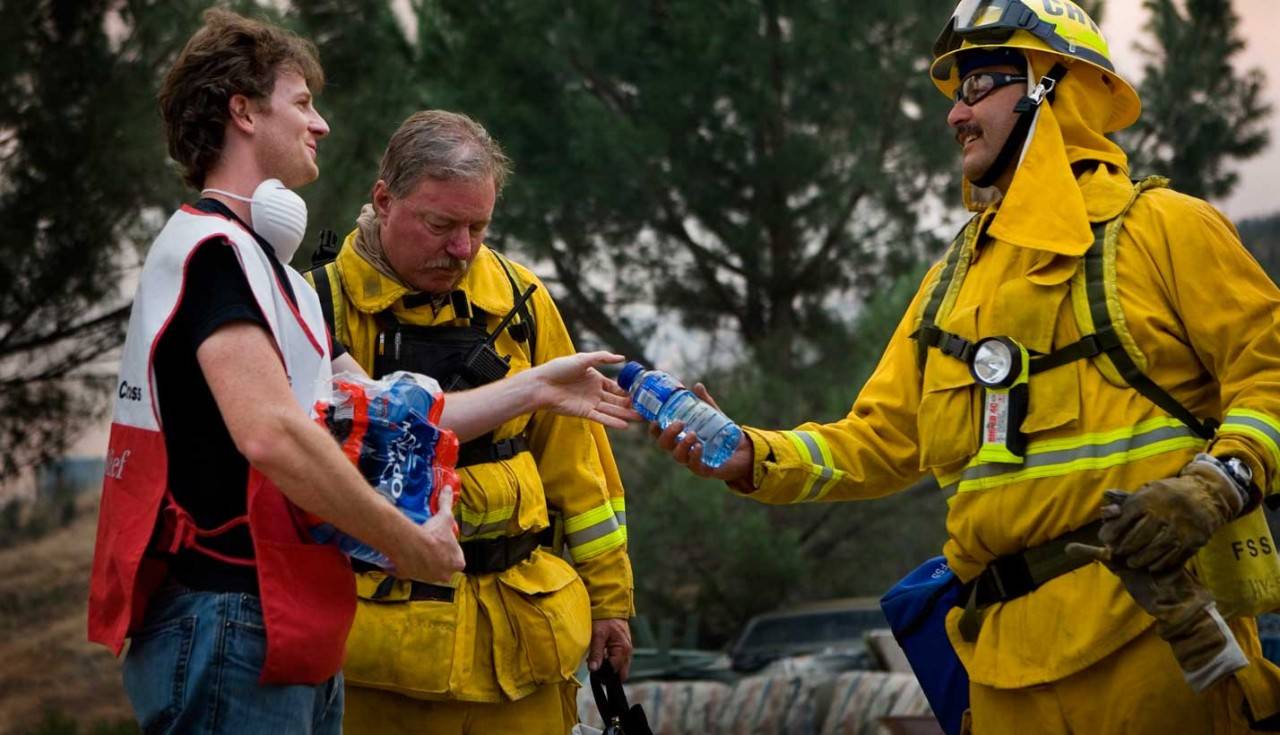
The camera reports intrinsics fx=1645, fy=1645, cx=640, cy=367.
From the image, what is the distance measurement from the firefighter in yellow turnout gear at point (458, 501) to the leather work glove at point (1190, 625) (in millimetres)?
1405

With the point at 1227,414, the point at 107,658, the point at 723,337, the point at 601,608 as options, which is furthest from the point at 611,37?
the point at 1227,414

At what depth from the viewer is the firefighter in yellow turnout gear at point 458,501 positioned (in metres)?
3.88

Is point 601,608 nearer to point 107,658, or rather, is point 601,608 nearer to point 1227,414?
point 1227,414

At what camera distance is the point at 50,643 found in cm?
1359

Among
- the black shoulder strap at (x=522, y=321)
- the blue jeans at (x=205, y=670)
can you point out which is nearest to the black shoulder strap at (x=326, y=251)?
the black shoulder strap at (x=522, y=321)

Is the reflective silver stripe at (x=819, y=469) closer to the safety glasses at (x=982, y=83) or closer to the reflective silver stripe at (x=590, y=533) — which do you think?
the reflective silver stripe at (x=590, y=533)

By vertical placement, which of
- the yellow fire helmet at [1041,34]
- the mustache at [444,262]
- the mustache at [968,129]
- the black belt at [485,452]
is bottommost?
the black belt at [485,452]

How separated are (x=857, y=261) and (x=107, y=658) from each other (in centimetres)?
727

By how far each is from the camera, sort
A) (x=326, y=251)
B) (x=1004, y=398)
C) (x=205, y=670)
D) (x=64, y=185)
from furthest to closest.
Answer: (x=64, y=185)
(x=326, y=251)
(x=1004, y=398)
(x=205, y=670)

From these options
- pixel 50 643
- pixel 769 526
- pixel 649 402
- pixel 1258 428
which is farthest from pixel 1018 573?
pixel 50 643

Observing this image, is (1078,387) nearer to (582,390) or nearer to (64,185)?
(582,390)

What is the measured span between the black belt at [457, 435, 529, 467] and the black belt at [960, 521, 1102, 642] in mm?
1146

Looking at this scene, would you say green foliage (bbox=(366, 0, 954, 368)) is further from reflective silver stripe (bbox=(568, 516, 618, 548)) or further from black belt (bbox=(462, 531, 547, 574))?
Answer: black belt (bbox=(462, 531, 547, 574))

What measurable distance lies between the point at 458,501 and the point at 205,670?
46.2 inches
